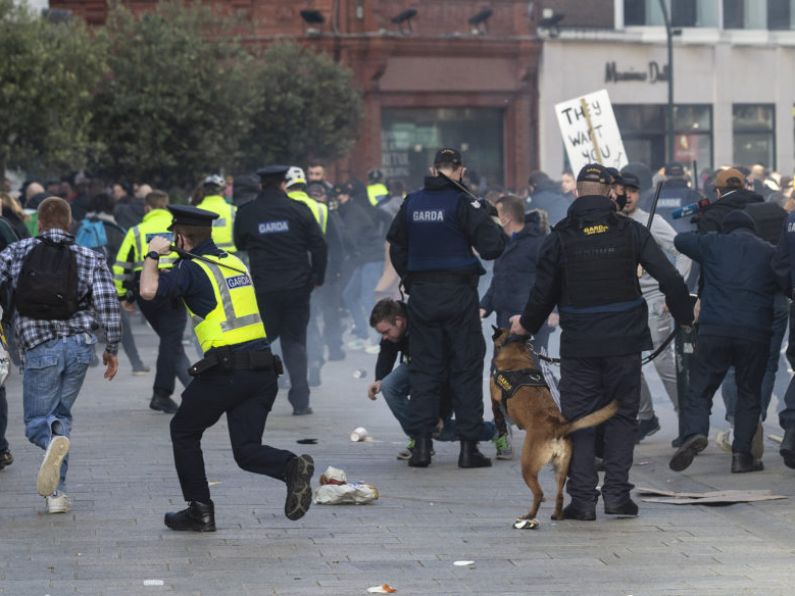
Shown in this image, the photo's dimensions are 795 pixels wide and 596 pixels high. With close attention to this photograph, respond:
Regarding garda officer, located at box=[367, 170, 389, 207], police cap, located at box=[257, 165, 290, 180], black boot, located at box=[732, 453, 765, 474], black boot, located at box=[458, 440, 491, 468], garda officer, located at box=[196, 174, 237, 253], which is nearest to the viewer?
black boot, located at box=[732, 453, 765, 474]

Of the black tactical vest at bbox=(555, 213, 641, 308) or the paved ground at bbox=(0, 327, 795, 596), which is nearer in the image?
the paved ground at bbox=(0, 327, 795, 596)

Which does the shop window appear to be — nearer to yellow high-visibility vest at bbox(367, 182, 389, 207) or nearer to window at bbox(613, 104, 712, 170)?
window at bbox(613, 104, 712, 170)

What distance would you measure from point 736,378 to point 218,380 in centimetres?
339

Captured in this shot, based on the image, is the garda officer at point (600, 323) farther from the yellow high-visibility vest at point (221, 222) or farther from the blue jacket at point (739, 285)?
the yellow high-visibility vest at point (221, 222)

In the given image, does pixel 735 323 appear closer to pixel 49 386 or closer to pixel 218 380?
pixel 218 380

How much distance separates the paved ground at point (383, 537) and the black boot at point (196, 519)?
8 cm

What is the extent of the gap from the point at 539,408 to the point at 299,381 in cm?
482

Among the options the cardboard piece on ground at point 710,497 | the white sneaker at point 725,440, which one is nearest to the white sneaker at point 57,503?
the cardboard piece on ground at point 710,497

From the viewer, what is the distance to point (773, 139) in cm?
4066

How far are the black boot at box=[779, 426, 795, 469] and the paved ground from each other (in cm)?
12

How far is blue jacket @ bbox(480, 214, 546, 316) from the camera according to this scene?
39.1ft

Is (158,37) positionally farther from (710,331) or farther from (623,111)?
(710,331)

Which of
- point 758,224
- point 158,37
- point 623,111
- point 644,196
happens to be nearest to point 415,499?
point 758,224

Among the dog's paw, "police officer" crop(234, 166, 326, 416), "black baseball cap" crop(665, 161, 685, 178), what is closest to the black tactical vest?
the dog's paw
